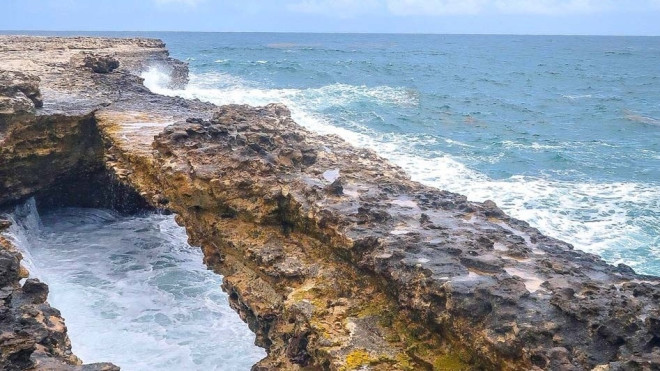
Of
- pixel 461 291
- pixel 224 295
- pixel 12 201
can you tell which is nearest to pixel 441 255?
pixel 461 291

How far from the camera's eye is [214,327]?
32.6 feet

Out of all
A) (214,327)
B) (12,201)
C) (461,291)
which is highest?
(461,291)

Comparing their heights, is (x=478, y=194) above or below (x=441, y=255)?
below

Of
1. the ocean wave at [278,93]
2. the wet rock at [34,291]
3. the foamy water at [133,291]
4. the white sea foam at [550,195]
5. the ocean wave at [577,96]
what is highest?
the wet rock at [34,291]

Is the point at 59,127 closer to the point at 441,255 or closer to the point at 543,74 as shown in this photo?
the point at 441,255

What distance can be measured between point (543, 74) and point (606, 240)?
136ft

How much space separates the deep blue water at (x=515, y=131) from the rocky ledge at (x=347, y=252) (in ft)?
22.3

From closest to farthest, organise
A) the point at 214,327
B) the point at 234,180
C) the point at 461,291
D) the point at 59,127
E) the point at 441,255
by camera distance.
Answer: the point at 461,291 → the point at 441,255 → the point at 234,180 → the point at 214,327 → the point at 59,127

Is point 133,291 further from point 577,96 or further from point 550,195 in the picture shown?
point 577,96

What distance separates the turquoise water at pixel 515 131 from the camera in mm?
15117

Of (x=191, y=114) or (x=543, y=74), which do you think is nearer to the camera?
(x=191, y=114)

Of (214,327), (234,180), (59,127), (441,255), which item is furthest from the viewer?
(59,127)

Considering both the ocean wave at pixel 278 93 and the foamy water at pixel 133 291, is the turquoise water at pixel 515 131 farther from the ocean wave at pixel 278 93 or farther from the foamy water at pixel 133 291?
the foamy water at pixel 133 291

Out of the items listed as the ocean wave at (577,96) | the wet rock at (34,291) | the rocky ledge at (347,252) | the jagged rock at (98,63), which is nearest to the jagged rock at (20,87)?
the rocky ledge at (347,252)
